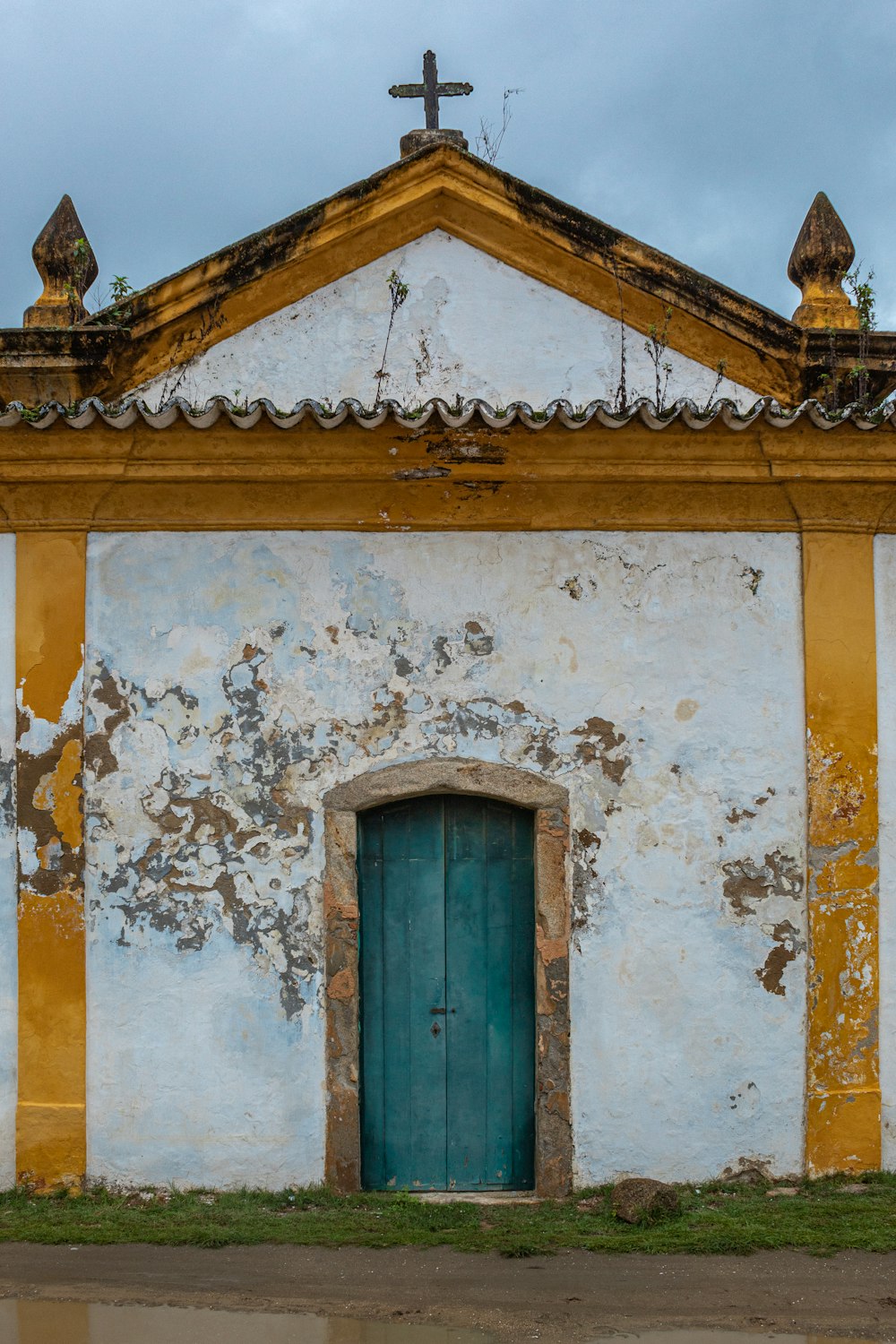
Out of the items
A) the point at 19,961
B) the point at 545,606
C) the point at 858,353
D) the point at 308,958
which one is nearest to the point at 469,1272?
the point at 308,958

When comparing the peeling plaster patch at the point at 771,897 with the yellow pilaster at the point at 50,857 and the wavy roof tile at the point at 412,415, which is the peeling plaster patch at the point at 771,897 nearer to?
the wavy roof tile at the point at 412,415

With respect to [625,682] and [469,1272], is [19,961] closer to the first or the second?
[469,1272]

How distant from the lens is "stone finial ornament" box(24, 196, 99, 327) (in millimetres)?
5652

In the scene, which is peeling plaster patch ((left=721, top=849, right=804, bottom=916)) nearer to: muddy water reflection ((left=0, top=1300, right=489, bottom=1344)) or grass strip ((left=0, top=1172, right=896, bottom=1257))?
grass strip ((left=0, top=1172, right=896, bottom=1257))

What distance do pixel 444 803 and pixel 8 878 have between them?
6.33 feet

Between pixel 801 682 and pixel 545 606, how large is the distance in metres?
1.20

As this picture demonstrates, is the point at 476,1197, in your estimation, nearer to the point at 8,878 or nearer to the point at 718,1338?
the point at 718,1338

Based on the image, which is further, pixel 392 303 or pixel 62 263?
pixel 62 263

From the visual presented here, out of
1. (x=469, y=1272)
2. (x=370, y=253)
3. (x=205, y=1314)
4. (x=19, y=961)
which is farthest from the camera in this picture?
(x=370, y=253)

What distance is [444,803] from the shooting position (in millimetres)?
5293

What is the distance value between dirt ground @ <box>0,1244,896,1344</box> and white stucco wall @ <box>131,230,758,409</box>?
11.9 ft

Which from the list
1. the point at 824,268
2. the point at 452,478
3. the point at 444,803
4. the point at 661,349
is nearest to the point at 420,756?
the point at 444,803

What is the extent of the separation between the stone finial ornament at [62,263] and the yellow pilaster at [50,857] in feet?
3.91

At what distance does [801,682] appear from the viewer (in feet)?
17.5
